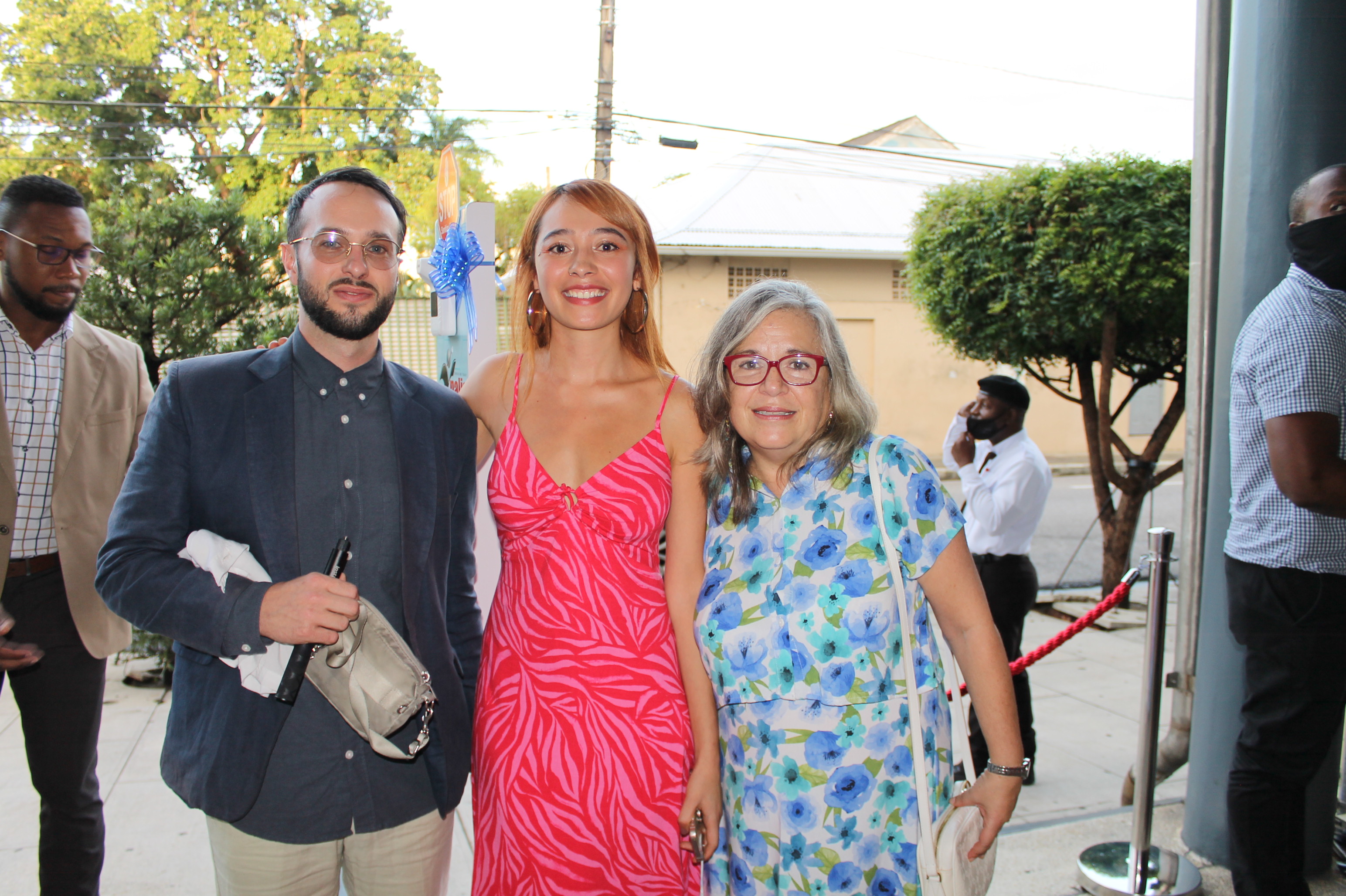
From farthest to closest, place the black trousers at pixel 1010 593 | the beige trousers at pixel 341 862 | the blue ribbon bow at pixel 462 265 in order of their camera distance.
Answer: the black trousers at pixel 1010 593
the blue ribbon bow at pixel 462 265
the beige trousers at pixel 341 862

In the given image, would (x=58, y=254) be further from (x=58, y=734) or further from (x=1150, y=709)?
(x=1150, y=709)

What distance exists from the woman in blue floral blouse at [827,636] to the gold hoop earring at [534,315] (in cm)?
65

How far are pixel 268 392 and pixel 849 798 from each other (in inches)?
58.9

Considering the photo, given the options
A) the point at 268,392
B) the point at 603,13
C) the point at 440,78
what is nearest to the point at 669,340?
the point at 603,13

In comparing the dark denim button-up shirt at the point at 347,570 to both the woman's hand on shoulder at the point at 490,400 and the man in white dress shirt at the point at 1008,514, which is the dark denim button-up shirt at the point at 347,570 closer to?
the woman's hand on shoulder at the point at 490,400

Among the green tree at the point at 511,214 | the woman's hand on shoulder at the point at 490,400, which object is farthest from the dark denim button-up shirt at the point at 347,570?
the green tree at the point at 511,214

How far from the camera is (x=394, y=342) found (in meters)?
6.95

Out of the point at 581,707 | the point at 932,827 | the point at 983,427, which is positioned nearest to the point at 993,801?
the point at 932,827

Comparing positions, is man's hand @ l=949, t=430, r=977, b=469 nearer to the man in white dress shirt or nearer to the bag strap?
the man in white dress shirt

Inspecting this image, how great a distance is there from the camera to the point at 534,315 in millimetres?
2467

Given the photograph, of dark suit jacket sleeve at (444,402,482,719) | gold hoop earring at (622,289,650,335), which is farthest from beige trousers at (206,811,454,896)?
gold hoop earring at (622,289,650,335)

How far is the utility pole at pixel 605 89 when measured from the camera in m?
Result: 13.8

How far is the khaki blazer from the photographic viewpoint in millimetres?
2742

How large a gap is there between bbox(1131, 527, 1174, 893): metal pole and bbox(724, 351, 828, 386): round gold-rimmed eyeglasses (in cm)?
185
